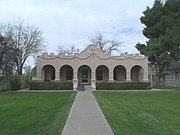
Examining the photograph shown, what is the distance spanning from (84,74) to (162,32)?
13435 mm

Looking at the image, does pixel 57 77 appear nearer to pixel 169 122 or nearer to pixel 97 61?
pixel 97 61

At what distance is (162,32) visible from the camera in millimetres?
48031

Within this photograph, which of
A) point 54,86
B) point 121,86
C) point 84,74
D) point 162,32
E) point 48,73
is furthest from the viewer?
point 162,32

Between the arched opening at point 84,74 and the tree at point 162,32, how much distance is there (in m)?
8.90

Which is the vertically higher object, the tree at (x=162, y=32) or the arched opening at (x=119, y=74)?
the tree at (x=162, y=32)

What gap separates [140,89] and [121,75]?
742 cm

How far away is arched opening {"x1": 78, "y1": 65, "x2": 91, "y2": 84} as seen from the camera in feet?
150

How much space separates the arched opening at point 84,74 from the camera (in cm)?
4584

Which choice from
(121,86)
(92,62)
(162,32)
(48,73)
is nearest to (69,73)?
(48,73)

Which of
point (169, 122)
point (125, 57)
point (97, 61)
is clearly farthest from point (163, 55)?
point (169, 122)

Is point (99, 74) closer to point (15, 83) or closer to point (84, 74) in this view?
point (84, 74)

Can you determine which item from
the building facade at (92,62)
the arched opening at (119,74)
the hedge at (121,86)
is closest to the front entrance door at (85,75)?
the building facade at (92,62)

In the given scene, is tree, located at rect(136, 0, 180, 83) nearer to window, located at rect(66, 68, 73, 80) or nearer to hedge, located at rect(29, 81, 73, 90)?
window, located at rect(66, 68, 73, 80)

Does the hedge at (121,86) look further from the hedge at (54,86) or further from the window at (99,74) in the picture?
the window at (99,74)
